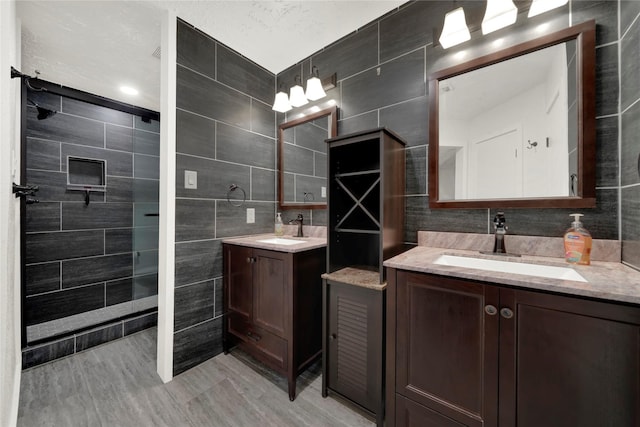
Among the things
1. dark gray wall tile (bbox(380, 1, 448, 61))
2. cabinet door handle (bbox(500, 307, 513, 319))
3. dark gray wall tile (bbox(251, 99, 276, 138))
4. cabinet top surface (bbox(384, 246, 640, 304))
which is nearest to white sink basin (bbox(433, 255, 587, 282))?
cabinet top surface (bbox(384, 246, 640, 304))

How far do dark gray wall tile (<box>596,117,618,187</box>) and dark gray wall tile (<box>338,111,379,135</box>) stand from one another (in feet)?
3.58

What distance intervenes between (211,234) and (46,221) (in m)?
1.71

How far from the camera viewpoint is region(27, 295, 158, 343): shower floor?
1.91 m

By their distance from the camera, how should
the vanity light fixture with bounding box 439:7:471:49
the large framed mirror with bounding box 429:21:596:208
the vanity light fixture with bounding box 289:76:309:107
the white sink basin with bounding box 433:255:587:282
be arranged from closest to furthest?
1. the white sink basin with bounding box 433:255:587:282
2. the large framed mirror with bounding box 429:21:596:208
3. the vanity light fixture with bounding box 439:7:471:49
4. the vanity light fixture with bounding box 289:76:309:107

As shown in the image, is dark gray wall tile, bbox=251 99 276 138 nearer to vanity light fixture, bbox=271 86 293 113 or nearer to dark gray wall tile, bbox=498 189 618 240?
vanity light fixture, bbox=271 86 293 113

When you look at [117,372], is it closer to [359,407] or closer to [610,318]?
[359,407]

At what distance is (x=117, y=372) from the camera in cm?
166

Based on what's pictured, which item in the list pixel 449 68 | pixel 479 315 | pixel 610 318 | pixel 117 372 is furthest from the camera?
pixel 117 372

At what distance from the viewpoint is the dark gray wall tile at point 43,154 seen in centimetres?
212

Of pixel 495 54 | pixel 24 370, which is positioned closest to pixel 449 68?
pixel 495 54

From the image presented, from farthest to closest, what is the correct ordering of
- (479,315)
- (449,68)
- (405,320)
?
1. (449,68)
2. (405,320)
3. (479,315)

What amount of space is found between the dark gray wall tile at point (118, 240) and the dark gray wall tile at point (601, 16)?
383cm

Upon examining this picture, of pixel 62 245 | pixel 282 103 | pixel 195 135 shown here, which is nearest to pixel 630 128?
pixel 282 103

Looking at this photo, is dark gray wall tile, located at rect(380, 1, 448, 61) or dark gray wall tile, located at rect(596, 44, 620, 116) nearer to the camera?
dark gray wall tile, located at rect(596, 44, 620, 116)
